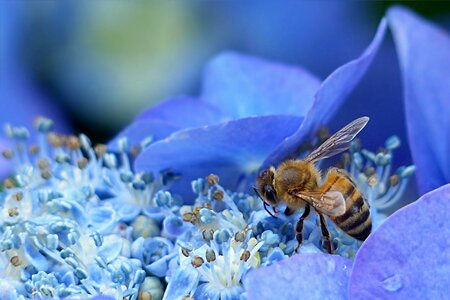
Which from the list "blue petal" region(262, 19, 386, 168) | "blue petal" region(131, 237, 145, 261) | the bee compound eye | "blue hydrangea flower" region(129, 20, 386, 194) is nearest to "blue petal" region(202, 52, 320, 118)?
"blue hydrangea flower" region(129, 20, 386, 194)

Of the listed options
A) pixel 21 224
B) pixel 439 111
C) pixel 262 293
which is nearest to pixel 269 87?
pixel 439 111

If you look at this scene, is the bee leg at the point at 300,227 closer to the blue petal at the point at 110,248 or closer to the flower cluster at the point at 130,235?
the flower cluster at the point at 130,235

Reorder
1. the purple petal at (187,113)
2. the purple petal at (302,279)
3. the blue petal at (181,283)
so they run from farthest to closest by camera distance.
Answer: the purple petal at (187,113)
the blue petal at (181,283)
the purple petal at (302,279)

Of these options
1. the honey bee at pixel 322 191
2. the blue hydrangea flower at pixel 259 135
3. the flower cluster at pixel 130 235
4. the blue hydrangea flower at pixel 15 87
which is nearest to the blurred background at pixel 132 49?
the blue hydrangea flower at pixel 15 87

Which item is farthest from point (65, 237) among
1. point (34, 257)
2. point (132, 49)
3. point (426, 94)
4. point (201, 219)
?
point (132, 49)

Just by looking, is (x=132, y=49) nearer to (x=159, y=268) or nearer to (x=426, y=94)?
(x=426, y=94)

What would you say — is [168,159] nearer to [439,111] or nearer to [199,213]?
[199,213]
